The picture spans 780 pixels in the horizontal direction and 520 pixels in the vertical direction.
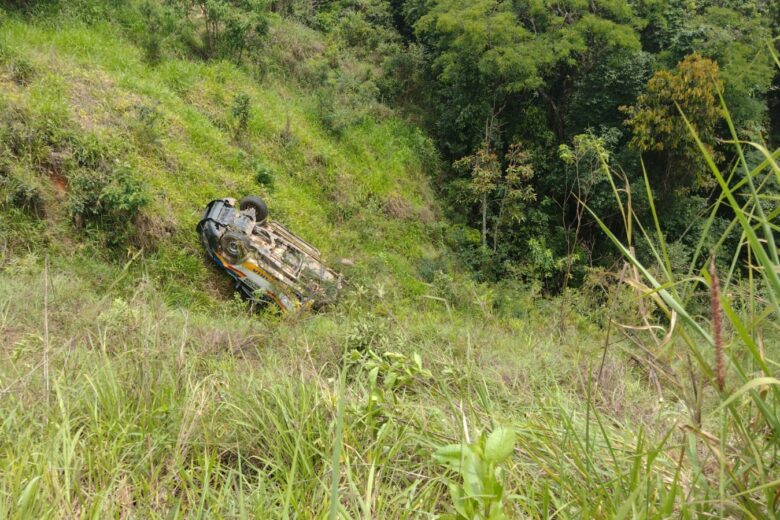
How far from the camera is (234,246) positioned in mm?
6648

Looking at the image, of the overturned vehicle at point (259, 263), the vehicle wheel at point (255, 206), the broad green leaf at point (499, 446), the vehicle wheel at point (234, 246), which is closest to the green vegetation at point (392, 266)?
the broad green leaf at point (499, 446)

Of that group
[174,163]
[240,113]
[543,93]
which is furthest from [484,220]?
[174,163]

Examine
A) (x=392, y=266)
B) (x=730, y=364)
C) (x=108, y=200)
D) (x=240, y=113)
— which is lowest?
(x=392, y=266)

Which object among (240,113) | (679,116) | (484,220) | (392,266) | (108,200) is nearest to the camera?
(108,200)

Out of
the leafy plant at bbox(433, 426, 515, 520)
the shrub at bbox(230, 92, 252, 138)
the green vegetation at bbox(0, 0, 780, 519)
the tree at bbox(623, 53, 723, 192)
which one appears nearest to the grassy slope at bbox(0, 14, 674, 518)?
the green vegetation at bbox(0, 0, 780, 519)

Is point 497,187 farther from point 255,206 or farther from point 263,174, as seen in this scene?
point 255,206

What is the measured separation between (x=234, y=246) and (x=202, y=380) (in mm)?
4844

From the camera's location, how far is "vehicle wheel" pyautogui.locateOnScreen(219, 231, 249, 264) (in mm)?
6605

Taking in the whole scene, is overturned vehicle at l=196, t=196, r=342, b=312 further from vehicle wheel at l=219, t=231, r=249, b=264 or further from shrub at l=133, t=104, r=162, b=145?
shrub at l=133, t=104, r=162, b=145

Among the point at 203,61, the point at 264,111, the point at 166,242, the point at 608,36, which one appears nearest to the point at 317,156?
the point at 264,111

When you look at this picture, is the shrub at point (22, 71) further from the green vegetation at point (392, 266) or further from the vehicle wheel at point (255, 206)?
the vehicle wheel at point (255, 206)

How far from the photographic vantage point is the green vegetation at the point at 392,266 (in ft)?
3.87

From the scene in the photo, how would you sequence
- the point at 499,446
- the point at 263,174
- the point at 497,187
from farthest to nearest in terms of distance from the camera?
the point at 497,187 < the point at 263,174 < the point at 499,446

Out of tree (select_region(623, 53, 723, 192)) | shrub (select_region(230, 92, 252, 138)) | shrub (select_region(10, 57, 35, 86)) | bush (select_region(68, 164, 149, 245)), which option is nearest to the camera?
bush (select_region(68, 164, 149, 245))
